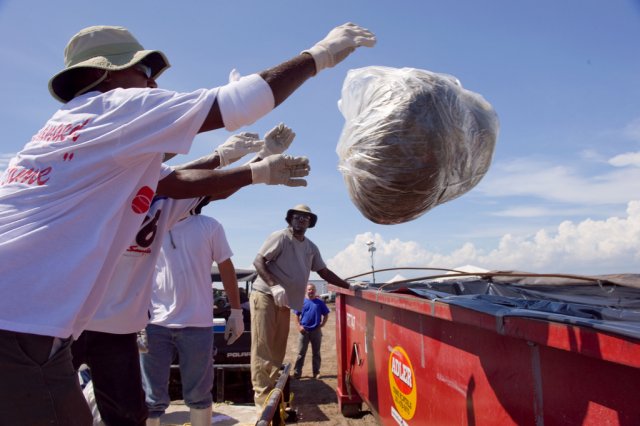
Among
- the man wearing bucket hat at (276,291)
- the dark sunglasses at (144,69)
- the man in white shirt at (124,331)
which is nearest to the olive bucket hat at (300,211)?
the man wearing bucket hat at (276,291)

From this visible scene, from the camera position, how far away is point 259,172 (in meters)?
1.92

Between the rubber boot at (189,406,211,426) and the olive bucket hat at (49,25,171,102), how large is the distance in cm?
212

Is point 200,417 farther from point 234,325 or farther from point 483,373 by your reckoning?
point 483,373

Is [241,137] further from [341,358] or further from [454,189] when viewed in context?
[341,358]

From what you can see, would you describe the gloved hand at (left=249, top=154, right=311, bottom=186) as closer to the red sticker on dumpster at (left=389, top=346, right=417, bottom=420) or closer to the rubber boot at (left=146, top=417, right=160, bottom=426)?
the red sticker on dumpster at (left=389, top=346, right=417, bottom=420)

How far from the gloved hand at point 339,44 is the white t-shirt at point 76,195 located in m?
0.48

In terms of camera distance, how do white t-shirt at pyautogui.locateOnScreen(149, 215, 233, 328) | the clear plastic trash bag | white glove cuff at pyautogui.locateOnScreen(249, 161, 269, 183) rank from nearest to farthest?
1. white glove cuff at pyautogui.locateOnScreen(249, 161, 269, 183)
2. the clear plastic trash bag
3. white t-shirt at pyautogui.locateOnScreen(149, 215, 233, 328)

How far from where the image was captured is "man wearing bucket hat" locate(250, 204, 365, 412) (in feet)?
15.2

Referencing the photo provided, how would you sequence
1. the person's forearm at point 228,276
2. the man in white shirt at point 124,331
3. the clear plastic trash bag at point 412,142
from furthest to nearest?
the person's forearm at point 228,276 → the man in white shirt at point 124,331 → the clear plastic trash bag at point 412,142

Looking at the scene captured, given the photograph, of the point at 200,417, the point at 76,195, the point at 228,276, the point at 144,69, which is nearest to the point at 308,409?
the point at 228,276

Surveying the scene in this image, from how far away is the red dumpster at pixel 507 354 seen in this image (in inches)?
51.0

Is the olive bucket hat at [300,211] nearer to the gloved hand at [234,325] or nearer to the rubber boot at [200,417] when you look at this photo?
the gloved hand at [234,325]

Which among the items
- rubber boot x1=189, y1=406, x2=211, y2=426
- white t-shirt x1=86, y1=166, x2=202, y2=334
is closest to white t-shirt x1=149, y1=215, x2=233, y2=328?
rubber boot x1=189, y1=406, x2=211, y2=426

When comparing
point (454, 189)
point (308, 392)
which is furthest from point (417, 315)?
point (308, 392)
